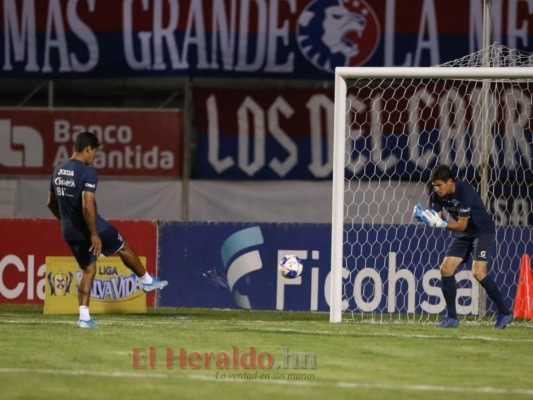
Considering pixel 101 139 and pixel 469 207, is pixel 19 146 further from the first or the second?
pixel 469 207

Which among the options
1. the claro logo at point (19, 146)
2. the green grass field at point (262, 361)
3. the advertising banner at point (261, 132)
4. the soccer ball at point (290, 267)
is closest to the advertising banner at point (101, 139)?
the claro logo at point (19, 146)

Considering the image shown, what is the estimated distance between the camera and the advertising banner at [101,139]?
1859 cm

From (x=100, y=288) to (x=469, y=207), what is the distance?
4520 millimetres

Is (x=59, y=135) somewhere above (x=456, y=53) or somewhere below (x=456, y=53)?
below

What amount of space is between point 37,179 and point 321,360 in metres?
10.7

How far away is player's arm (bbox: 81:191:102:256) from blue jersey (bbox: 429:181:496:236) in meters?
3.41

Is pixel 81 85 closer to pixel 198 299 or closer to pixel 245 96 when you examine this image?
pixel 245 96

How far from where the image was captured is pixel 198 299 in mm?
15195

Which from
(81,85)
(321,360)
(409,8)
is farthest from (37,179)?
(321,360)

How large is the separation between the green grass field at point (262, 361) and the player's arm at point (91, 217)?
729 mm

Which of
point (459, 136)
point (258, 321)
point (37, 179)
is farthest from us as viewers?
point (37, 179)

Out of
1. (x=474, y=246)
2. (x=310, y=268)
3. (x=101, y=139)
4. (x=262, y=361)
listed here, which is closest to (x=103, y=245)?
(x=262, y=361)

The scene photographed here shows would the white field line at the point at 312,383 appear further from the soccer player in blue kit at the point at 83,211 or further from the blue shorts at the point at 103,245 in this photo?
the blue shorts at the point at 103,245

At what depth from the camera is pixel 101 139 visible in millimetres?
18625
